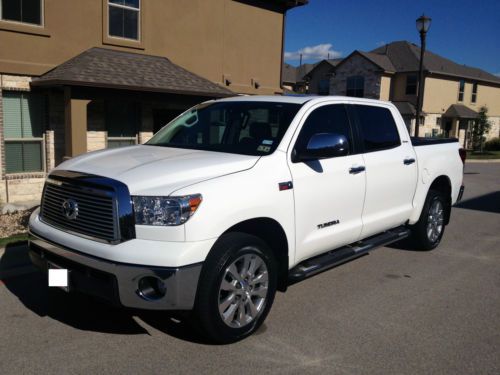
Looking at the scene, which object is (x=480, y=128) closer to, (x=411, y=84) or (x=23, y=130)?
(x=411, y=84)

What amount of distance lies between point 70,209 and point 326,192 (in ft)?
7.32

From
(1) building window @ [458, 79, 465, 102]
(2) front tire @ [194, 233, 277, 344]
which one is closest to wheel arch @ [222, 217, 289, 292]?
(2) front tire @ [194, 233, 277, 344]

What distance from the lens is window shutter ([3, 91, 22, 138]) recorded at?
10.3 meters

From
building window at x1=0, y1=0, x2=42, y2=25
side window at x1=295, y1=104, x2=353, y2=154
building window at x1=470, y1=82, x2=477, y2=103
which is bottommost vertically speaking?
side window at x1=295, y1=104, x2=353, y2=154

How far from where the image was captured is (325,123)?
4.96 meters

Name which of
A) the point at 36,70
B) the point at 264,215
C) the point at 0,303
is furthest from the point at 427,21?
the point at 0,303

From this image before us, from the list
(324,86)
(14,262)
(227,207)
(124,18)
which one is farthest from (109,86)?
(324,86)

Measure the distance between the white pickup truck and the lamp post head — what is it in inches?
425

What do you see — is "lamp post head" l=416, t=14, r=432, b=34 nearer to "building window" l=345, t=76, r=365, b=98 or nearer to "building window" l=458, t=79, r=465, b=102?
"building window" l=345, t=76, r=365, b=98

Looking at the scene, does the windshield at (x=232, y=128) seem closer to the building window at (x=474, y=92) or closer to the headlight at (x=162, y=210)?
the headlight at (x=162, y=210)

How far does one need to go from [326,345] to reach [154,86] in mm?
8365

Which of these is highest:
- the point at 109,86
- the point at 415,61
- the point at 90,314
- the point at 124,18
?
the point at 415,61

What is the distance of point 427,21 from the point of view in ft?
49.8

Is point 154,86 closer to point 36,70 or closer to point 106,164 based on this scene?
point 36,70
